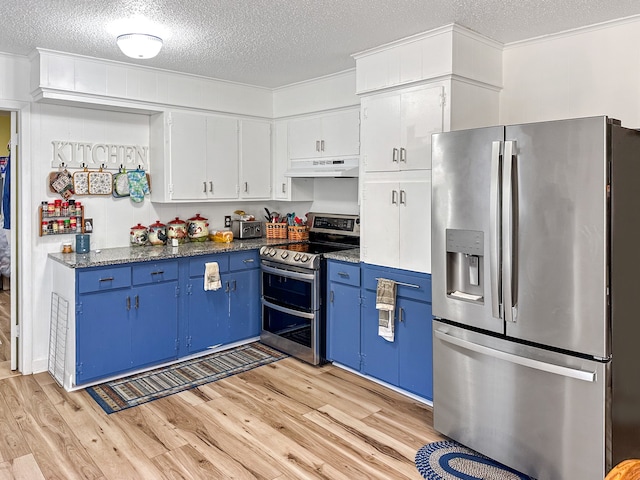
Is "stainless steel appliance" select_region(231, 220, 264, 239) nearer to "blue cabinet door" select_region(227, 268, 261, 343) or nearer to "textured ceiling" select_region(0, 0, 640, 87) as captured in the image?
"blue cabinet door" select_region(227, 268, 261, 343)

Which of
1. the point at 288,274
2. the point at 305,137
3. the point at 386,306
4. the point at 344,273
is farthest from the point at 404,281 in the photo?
the point at 305,137

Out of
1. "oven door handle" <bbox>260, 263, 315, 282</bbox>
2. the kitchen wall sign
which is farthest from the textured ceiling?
"oven door handle" <bbox>260, 263, 315, 282</bbox>

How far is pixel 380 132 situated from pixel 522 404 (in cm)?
197

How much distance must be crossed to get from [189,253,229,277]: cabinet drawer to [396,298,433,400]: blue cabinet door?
163 centimetres

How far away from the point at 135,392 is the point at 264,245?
1.62 meters

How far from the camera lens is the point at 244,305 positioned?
4.46 meters

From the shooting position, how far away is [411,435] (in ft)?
9.61

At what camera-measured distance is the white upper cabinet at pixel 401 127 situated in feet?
10.4

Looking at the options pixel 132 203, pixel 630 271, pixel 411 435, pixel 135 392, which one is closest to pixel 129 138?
pixel 132 203

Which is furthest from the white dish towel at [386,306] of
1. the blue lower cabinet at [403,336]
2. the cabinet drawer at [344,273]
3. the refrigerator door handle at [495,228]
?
the refrigerator door handle at [495,228]

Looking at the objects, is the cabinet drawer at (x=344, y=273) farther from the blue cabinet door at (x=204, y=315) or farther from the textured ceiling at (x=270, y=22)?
the textured ceiling at (x=270, y=22)

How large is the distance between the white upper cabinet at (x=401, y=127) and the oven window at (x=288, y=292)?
43.7 inches

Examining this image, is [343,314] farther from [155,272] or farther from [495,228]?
[495,228]

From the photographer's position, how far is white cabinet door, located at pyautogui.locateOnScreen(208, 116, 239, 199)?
14.9 ft
